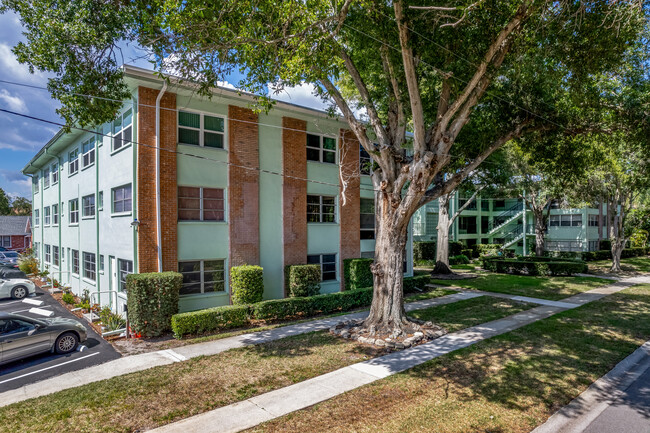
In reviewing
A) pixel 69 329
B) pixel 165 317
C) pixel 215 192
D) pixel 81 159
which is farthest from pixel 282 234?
pixel 81 159

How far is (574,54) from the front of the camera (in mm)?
10039

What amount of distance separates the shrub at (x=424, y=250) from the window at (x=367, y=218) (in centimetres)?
1525

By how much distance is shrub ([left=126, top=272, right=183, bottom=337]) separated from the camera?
10844 mm

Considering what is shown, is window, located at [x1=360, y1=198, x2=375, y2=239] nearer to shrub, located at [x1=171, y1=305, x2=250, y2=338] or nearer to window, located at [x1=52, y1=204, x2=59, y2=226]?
shrub, located at [x1=171, y1=305, x2=250, y2=338]

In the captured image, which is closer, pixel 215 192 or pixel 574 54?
pixel 574 54

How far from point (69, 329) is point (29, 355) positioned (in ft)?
3.32

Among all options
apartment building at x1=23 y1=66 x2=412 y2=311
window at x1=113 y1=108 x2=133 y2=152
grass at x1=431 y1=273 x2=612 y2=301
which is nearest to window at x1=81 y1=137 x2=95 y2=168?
apartment building at x1=23 y1=66 x2=412 y2=311

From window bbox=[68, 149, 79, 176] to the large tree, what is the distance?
1054 centimetres

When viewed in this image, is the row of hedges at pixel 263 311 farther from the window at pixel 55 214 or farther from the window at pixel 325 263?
the window at pixel 55 214

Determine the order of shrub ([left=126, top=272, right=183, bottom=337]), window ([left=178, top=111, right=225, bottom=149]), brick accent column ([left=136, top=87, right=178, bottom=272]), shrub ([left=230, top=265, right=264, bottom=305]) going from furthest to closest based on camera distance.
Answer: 1. window ([left=178, top=111, right=225, bottom=149])
2. shrub ([left=230, top=265, right=264, bottom=305])
3. brick accent column ([left=136, top=87, right=178, bottom=272])
4. shrub ([left=126, top=272, right=183, bottom=337])

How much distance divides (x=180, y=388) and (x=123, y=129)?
10414mm

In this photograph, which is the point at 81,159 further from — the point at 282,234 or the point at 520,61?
the point at 520,61

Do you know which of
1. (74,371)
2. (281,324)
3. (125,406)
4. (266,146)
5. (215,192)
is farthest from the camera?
(266,146)

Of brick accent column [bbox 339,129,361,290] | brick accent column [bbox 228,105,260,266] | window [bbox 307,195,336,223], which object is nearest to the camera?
brick accent column [bbox 228,105,260,266]
